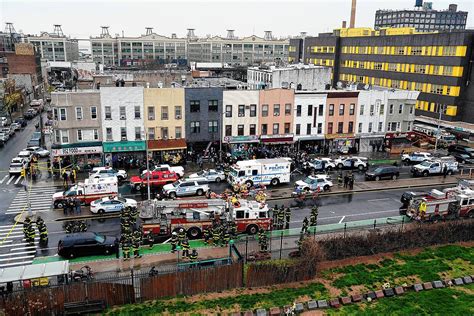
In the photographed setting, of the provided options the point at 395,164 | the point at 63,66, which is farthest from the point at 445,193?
the point at 63,66

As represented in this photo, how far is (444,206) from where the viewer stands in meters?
33.0

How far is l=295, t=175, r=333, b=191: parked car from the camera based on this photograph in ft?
132

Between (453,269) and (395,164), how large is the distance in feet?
87.3

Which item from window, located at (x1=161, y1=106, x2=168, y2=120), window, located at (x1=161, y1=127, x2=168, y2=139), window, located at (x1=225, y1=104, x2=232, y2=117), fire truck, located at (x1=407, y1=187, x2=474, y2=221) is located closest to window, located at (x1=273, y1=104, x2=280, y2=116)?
window, located at (x1=225, y1=104, x2=232, y2=117)

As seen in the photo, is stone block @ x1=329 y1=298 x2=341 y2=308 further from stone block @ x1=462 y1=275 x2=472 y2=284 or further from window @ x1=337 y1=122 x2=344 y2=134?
window @ x1=337 y1=122 x2=344 y2=134

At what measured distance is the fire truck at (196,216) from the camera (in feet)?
96.3

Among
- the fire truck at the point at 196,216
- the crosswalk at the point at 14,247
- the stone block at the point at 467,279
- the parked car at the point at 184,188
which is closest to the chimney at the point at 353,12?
the parked car at the point at 184,188

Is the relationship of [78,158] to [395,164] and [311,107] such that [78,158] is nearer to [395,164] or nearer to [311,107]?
[311,107]

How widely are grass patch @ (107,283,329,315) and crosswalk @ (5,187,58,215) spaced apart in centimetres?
1714

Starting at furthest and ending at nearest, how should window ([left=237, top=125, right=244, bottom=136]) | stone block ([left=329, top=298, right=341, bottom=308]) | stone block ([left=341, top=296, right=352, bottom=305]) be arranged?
window ([left=237, top=125, right=244, bottom=136])
stone block ([left=341, top=296, right=352, bottom=305])
stone block ([left=329, top=298, right=341, bottom=308])

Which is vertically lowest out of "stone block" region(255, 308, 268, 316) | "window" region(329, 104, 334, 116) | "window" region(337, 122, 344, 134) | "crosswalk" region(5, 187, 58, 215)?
"crosswalk" region(5, 187, 58, 215)

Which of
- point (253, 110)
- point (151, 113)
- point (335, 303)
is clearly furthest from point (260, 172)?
point (335, 303)

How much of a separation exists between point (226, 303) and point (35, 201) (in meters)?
23.3

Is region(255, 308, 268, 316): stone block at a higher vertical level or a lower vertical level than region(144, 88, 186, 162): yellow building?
lower
